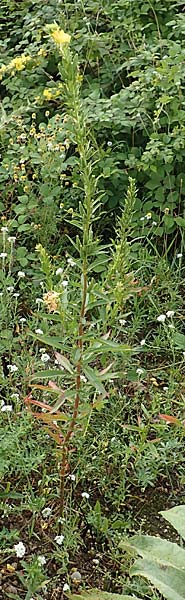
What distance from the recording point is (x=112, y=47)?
3928 mm

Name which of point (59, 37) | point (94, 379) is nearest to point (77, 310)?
point (94, 379)

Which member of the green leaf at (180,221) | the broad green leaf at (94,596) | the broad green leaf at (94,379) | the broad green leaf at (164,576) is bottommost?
the broad green leaf at (94,596)

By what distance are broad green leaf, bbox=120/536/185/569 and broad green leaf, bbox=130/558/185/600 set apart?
0.08 ft

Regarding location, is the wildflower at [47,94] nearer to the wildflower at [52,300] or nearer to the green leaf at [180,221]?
the green leaf at [180,221]

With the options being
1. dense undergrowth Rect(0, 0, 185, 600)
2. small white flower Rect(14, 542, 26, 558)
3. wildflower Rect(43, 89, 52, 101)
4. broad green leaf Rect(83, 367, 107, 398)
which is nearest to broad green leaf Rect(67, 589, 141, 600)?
dense undergrowth Rect(0, 0, 185, 600)

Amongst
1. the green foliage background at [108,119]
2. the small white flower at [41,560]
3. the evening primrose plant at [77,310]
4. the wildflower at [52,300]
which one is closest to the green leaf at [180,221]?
the green foliage background at [108,119]

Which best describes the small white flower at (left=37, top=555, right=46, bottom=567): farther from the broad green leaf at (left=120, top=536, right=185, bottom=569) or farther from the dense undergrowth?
the broad green leaf at (left=120, top=536, right=185, bottom=569)

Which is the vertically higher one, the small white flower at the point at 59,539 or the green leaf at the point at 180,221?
the green leaf at the point at 180,221

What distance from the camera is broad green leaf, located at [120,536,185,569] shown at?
2156 millimetres

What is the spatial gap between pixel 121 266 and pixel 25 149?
127 cm

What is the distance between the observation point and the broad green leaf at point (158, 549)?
2156 millimetres

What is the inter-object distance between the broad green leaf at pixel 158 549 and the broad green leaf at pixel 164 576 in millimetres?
23

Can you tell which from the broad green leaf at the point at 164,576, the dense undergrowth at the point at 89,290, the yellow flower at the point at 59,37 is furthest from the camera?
the dense undergrowth at the point at 89,290

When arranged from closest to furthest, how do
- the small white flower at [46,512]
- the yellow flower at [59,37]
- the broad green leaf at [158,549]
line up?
the yellow flower at [59,37], the broad green leaf at [158,549], the small white flower at [46,512]
